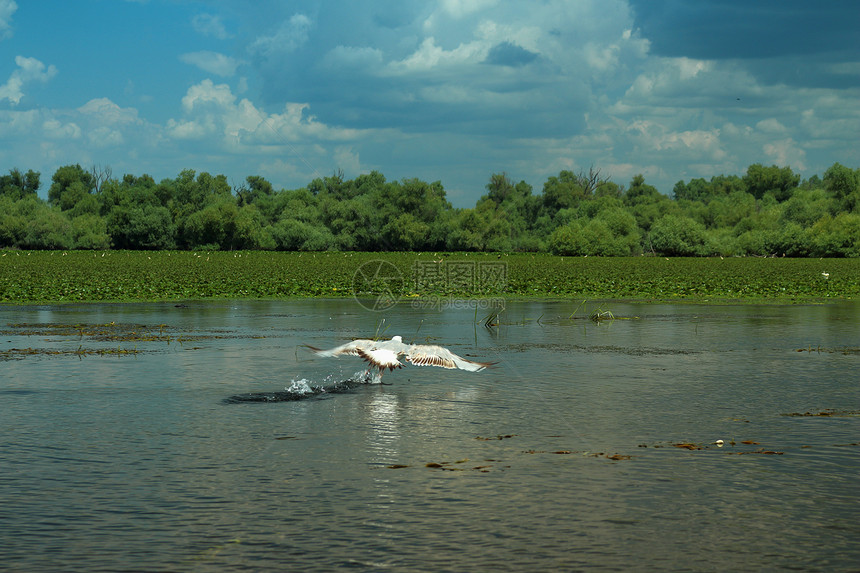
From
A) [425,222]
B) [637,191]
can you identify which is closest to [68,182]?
[425,222]

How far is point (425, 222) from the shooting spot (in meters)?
140

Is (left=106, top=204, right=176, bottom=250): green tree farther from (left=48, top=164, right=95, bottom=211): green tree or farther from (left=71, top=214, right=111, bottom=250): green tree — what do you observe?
(left=48, top=164, right=95, bottom=211): green tree

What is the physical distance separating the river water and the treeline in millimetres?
98134

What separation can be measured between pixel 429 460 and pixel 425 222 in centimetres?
13106

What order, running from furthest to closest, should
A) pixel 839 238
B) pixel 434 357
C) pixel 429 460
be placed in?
pixel 839 238, pixel 434 357, pixel 429 460

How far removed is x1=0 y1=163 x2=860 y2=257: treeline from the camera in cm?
11750

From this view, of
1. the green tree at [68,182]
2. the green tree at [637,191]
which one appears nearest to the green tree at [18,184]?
the green tree at [68,182]

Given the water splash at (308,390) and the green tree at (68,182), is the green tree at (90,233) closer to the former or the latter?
the green tree at (68,182)

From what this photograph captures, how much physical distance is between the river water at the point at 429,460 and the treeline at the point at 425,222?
98134mm

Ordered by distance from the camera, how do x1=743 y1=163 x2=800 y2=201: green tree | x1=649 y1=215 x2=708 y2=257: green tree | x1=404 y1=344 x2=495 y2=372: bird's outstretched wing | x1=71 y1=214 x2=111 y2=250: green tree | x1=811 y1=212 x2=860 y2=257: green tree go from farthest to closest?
x1=743 y1=163 x2=800 y2=201: green tree, x1=71 y1=214 x2=111 y2=250: green tree, x1=649 y1=215 x2=708 y2=257: green tree, x1=811 y1=212 x2=860 y2=257: green tree, x1=404 y1=344 x2=495 y2=372: bird's outstretched wing

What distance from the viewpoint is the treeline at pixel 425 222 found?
118 m

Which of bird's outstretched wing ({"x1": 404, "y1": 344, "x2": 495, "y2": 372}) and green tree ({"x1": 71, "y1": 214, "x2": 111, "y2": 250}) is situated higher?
green tree ({"x1": 71, "y1": 214, "x2": 111, "y2": 250})

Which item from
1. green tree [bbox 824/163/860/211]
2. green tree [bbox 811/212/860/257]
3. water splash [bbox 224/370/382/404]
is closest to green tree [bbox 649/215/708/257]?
green tree [bbox 811/212/860/257]

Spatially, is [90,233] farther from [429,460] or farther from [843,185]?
[429,460]
